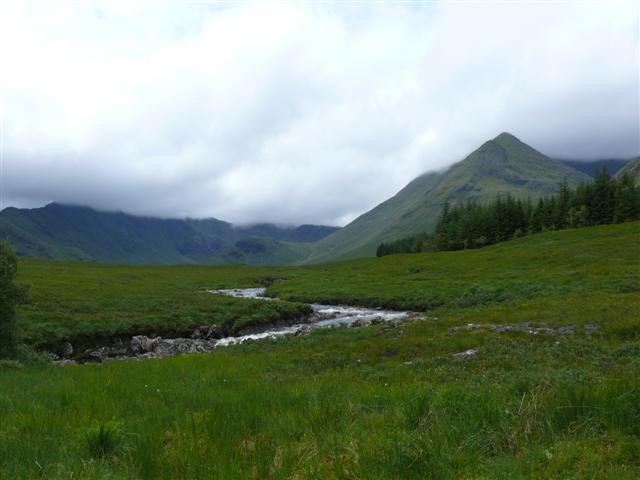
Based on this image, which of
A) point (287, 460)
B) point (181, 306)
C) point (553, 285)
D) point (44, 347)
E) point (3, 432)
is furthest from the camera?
point (181, 306)

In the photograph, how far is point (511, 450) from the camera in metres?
5.53

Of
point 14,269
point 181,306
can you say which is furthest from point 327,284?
point 14,269

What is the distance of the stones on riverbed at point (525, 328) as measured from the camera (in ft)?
66.0

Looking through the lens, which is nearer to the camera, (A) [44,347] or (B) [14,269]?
(B) [14,269]

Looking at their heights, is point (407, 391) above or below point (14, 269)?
below

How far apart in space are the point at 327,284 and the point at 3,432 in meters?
66.5

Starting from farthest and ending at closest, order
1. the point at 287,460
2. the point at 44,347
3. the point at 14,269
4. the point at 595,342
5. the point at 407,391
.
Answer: the point at 44,347, the point at 14,269, the point at 595,342, the point at 407,391, the point at 287,460

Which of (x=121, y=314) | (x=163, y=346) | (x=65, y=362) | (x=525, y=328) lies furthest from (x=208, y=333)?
(x=525, y=328)

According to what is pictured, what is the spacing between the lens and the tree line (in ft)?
320

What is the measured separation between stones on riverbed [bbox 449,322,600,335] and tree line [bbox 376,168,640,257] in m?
90.7

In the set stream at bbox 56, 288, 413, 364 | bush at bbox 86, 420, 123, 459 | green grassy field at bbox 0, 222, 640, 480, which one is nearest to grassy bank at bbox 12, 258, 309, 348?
stream at bbox 56, 288, 413, 364

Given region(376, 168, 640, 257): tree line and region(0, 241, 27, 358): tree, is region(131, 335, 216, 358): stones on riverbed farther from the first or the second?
region(376, 168, 640, 257): tree line

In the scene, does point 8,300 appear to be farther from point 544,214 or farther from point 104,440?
point 544,214

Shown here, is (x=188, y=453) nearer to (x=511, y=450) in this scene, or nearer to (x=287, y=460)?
(x=287, y=460)
